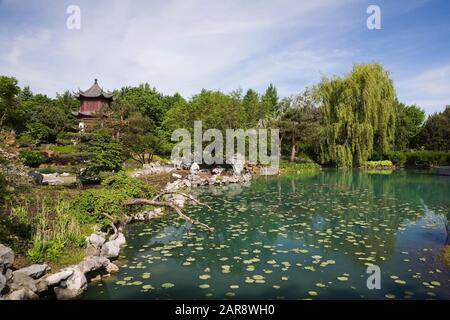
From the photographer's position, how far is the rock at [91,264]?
5316 millimetres

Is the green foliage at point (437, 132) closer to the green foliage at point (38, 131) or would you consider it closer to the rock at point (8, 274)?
the green foliage at point (38, 131)

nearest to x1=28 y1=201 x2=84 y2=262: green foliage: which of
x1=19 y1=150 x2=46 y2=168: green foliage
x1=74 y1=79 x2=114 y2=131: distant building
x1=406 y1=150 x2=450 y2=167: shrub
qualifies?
x1=19 y1=150 x2=46 y2=168: green foliage

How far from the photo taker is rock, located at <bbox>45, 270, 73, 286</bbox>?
4.79 metres

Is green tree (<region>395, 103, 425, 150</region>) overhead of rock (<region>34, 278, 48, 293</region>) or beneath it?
overhead

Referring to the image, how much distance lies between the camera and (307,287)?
511 cm

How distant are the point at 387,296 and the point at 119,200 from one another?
6.10 m

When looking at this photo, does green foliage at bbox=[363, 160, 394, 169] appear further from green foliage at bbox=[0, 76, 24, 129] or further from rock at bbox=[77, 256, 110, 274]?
rock at bbox=[77, 256, 110, 274]

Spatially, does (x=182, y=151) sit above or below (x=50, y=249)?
above

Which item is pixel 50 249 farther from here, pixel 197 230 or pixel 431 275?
pixel 431 275

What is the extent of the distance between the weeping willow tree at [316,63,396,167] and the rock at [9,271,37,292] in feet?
79.6

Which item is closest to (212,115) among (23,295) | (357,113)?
(357,113)

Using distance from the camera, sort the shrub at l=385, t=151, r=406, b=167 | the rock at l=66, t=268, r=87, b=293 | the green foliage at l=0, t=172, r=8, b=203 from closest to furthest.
Result: the rock at l=66, t=268, r=87, b=293 → the green foliage at l=0, t=172, r=8, b=203 → the shrub at l=385, t=151, r=406, b=167

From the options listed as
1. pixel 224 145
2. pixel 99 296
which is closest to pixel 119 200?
pixel 99 296
